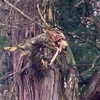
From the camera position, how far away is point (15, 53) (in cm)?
532

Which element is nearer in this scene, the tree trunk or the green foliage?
the tree trunk

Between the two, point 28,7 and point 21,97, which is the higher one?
point 28,7

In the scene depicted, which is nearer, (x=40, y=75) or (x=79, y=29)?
(x=40, y=75)

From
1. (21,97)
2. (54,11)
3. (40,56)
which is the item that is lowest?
(21,97)

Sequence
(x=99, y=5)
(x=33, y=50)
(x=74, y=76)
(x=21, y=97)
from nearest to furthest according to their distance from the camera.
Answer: (x=33, y=50), (x=74, y=76), (x=21, y=97), (x=99, y=5)

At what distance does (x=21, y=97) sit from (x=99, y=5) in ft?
7.41

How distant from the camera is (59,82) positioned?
460 cm

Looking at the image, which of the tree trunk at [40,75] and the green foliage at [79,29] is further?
the green foliage at [79,29]

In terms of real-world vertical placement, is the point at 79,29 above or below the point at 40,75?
above

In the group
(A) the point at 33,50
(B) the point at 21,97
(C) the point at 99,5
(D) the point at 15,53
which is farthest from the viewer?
(C) the point at 99,5

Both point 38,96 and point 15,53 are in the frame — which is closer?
point 38,96

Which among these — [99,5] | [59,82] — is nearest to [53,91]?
[59,82]

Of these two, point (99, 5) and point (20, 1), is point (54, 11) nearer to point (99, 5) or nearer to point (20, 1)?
point (20, 1)

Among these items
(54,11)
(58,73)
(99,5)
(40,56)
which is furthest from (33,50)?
(99,5)
